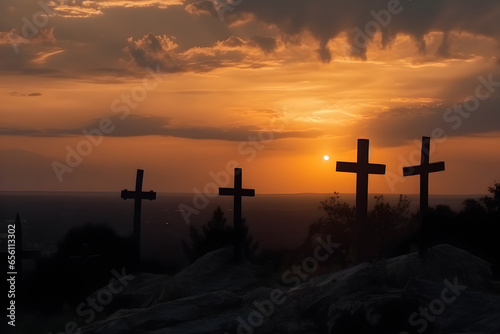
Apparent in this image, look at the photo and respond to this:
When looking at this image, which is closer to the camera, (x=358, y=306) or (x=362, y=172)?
(x=358, y=306)

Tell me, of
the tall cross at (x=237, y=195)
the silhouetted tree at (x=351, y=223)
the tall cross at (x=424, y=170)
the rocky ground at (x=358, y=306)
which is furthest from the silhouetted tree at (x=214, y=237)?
the tall cross at (x=424, y=170)

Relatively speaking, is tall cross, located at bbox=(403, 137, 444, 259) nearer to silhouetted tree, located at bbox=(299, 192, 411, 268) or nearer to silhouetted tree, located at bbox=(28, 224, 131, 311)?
silhouetted tree, located at bbox=(299, 192, 411, 268)

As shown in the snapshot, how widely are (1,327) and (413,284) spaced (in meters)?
11.9

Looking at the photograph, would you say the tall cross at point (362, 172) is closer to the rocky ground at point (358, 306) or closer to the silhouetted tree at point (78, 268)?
the rocky ground at point (358, 306)

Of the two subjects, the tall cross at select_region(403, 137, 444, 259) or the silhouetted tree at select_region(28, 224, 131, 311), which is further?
the silhouetted tree at select_region(28, 224, 131, 311)

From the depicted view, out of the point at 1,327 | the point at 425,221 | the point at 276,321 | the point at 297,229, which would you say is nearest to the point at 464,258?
the point at 425,221

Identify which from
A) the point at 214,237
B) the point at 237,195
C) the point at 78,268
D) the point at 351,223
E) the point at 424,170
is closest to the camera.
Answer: the point at 424,170

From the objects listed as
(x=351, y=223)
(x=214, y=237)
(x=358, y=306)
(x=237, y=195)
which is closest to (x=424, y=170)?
(x=237, y=195)

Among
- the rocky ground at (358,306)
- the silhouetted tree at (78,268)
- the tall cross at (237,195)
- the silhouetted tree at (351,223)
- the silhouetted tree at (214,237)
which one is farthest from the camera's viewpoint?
the silhouetted tree at (351,223)

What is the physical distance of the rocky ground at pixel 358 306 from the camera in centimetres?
1552

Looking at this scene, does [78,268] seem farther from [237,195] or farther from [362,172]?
[362,172]

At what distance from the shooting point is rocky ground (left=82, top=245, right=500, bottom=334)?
15.5 metres

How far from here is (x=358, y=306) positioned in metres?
15.7

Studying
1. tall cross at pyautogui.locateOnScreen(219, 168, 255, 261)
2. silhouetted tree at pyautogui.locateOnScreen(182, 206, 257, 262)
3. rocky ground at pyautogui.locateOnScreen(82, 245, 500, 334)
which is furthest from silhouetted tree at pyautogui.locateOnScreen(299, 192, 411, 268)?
rocky ground at pyautogui.locateOnScreen(82, 245, 500, 334)
